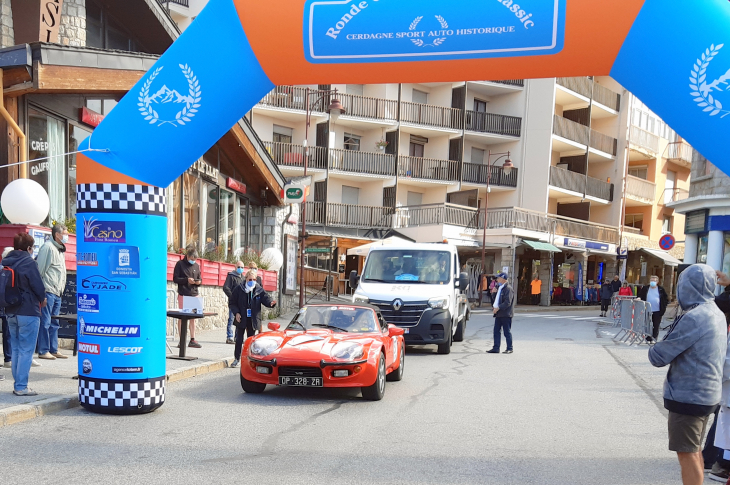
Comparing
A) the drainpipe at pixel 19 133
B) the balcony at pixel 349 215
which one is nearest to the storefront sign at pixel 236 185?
the drainpipe at pixel 19 133

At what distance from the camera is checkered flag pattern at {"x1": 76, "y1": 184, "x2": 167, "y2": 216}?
7906 millimetres

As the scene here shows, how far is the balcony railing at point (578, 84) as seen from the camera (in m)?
44.6

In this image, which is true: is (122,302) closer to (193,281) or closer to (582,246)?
(193,281)

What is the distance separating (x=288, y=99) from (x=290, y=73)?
31906 millimetres

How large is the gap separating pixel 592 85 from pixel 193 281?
40.0m

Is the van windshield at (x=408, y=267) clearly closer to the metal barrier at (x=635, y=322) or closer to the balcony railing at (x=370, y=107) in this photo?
the metal barrier at (x=635, y=322)

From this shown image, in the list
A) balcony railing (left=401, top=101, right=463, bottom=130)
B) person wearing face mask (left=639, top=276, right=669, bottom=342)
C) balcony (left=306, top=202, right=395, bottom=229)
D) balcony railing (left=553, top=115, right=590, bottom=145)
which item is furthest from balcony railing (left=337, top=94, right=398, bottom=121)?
person wearing face mask (left=639, top=276, right=669, bottom=342)

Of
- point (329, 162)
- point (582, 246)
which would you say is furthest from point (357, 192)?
point (582, 246)

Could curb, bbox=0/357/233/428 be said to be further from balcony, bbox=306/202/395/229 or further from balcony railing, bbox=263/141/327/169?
balcony, bbox=306/202/395/229

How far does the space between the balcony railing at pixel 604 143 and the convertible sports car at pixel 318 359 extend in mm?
41607

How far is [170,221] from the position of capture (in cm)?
1819

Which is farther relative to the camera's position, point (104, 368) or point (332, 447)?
point (104, 368)

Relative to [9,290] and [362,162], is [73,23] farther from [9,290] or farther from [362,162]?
[362,162]

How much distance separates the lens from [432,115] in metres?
42.2
